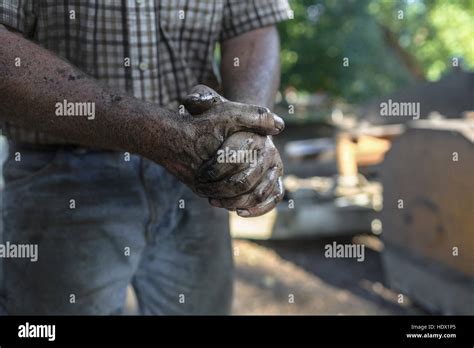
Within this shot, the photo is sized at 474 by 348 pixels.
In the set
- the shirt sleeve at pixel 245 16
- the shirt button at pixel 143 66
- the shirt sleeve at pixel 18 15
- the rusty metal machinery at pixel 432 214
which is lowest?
the rusty metal machinery at pixel 432 214

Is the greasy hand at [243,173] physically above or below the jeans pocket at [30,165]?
below

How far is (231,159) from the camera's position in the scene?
1273 mm

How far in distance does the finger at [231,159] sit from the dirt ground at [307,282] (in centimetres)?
301

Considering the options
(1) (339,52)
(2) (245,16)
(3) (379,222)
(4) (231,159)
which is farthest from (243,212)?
(1) (339,52)

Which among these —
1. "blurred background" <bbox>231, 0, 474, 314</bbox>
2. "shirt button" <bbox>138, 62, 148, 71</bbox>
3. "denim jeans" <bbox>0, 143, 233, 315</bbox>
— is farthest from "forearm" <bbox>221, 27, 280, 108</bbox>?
"blurred background" <bbox>231, 0, 474, 314</bbox>

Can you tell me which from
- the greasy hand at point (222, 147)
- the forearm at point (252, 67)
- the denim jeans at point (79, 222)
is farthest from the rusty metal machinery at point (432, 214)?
the greasy hand at point (222, 147)

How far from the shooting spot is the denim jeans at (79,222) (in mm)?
1631

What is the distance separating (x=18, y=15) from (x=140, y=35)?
0.37 metres

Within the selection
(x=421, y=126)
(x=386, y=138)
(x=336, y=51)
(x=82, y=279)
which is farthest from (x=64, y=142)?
(x=336, y=51)

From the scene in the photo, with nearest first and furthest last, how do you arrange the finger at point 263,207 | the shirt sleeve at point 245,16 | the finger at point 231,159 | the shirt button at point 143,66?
the finger at point 231,159, the finger at point 263,207, the shirt button at point 143,66, the shirt sleeve at point 245,16

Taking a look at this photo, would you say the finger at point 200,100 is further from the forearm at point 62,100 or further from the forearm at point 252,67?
→ the forearm at point 252,67

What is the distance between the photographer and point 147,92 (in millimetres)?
1735

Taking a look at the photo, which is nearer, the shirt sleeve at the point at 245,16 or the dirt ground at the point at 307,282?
the shirt sleeve at the point at 245,16
